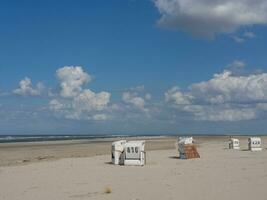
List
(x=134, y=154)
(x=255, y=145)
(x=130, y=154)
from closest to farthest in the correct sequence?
(x=134, y=154) < (x=130, y=154) < (x=255, y=145)

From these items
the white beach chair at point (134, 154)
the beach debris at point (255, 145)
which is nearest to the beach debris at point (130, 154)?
the white beach chair at point (134, 154)

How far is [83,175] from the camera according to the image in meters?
24.9

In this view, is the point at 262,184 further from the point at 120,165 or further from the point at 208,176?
the point at 120,165

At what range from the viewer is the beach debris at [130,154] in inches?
1224

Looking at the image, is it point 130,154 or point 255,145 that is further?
point 255,145

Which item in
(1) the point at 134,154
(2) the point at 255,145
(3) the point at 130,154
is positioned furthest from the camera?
(2) the point at 255,145

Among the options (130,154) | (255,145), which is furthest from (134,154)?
(255,145)

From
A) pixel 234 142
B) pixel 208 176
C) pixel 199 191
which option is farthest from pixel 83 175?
pixel 234 142

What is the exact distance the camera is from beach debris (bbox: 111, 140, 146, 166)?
31094 millimetres

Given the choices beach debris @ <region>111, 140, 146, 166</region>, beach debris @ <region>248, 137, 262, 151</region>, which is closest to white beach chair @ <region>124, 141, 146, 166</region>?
beach debris @ <region>111, 140, 146, 166</region>

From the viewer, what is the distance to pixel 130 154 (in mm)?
31406

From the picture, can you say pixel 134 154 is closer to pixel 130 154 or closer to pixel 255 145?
pixel 130 154

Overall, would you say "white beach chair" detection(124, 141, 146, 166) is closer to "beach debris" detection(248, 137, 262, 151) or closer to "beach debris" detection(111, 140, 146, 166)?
"beach debris" detection(111, 140, 146, 166)

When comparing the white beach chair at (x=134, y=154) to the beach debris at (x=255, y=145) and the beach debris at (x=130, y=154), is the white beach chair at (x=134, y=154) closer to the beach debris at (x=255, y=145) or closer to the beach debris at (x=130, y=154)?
the beach debris at (x=130, y=154)
